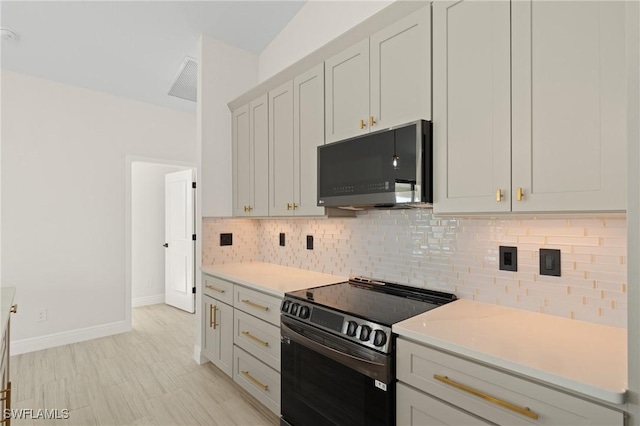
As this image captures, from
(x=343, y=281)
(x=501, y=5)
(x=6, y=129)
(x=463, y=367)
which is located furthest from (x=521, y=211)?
(x=6, y=129)

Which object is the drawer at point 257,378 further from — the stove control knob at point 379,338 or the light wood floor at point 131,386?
the stove control knob at point 379,338

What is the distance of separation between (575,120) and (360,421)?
152cm

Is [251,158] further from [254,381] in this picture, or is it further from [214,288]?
[254,381]

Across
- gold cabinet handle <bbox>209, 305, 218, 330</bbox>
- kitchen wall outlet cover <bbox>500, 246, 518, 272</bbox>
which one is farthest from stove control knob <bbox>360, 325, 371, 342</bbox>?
gold cabinet handle <bbox>209, 305, 218, 330</bbox>

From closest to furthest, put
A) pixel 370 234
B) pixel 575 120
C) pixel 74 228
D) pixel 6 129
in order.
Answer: pixel 575 120 → pixel 370 234 → pixel 6 129 → pixel 74 228

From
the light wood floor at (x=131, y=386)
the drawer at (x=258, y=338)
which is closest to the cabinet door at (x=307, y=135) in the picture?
the drawer at (x=258, y=338)

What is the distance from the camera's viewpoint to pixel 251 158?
3.02 metres

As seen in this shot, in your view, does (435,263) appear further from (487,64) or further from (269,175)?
(269,175)

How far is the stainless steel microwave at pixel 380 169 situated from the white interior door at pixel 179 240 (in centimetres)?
310

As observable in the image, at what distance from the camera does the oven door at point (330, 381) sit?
→ 1.48 meters

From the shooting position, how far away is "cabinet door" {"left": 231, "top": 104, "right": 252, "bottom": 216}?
10.1ft

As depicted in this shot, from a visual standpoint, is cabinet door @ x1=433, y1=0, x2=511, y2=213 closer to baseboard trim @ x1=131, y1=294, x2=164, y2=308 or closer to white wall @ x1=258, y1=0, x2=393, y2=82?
white wall @ x1=258, y1=0, x2=393, y2=82

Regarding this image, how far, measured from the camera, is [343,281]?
247 centimetres

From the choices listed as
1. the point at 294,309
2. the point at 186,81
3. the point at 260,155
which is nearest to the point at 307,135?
the point at 260,155
